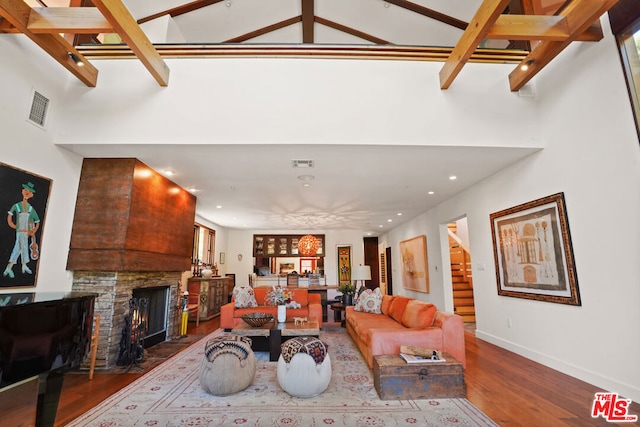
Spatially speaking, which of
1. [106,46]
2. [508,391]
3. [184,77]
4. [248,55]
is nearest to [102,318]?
[184,77]

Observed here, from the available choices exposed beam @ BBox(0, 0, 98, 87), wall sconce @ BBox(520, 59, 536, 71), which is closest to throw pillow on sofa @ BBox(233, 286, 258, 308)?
exposed beam @ BBox(0, 0, 98, 87)

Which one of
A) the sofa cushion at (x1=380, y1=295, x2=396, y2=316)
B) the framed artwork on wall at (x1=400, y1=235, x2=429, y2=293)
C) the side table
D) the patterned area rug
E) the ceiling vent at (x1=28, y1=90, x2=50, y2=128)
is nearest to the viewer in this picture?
the patterned area rug

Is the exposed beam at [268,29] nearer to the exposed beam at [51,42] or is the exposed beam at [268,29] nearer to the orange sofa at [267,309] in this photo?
the exposed beam at [51,42]

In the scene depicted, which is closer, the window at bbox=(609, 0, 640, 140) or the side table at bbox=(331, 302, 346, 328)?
the window at bbox=(609, 0, 640, 140)

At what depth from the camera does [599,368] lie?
2955 millimetres

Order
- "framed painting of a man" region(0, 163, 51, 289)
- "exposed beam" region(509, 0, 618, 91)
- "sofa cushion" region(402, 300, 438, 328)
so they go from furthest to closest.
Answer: "sofa cushion" region(402, 300, 438, 328) < "framed painting of a man" region(0, 163, 51, 289) < "exposed beam" region(509, 0, 618, 91)

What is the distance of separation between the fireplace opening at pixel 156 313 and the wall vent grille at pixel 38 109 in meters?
2.48

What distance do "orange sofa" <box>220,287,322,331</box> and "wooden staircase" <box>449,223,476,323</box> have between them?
3296 mm

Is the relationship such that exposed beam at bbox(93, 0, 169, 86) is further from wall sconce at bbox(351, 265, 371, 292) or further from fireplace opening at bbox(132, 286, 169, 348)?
wall sconce at bbox(351, 265, 371, 292)

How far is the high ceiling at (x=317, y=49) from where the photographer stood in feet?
9.36

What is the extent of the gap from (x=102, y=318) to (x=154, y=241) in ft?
3.83

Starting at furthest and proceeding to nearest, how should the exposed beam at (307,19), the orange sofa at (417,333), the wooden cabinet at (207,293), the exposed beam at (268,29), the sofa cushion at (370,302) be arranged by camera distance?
1. the wooden cabinet at (207,293)
2. the exposed beam at (268,29)
3. the exposed beam at (307,19)
4. the sofa cushion at (370,302)
5. the orange sofa at (417,333)

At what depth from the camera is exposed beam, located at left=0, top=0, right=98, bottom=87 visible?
259cm

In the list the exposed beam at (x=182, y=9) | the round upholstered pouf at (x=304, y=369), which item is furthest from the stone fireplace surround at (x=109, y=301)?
the exposed beam at (x=182, y=9)
